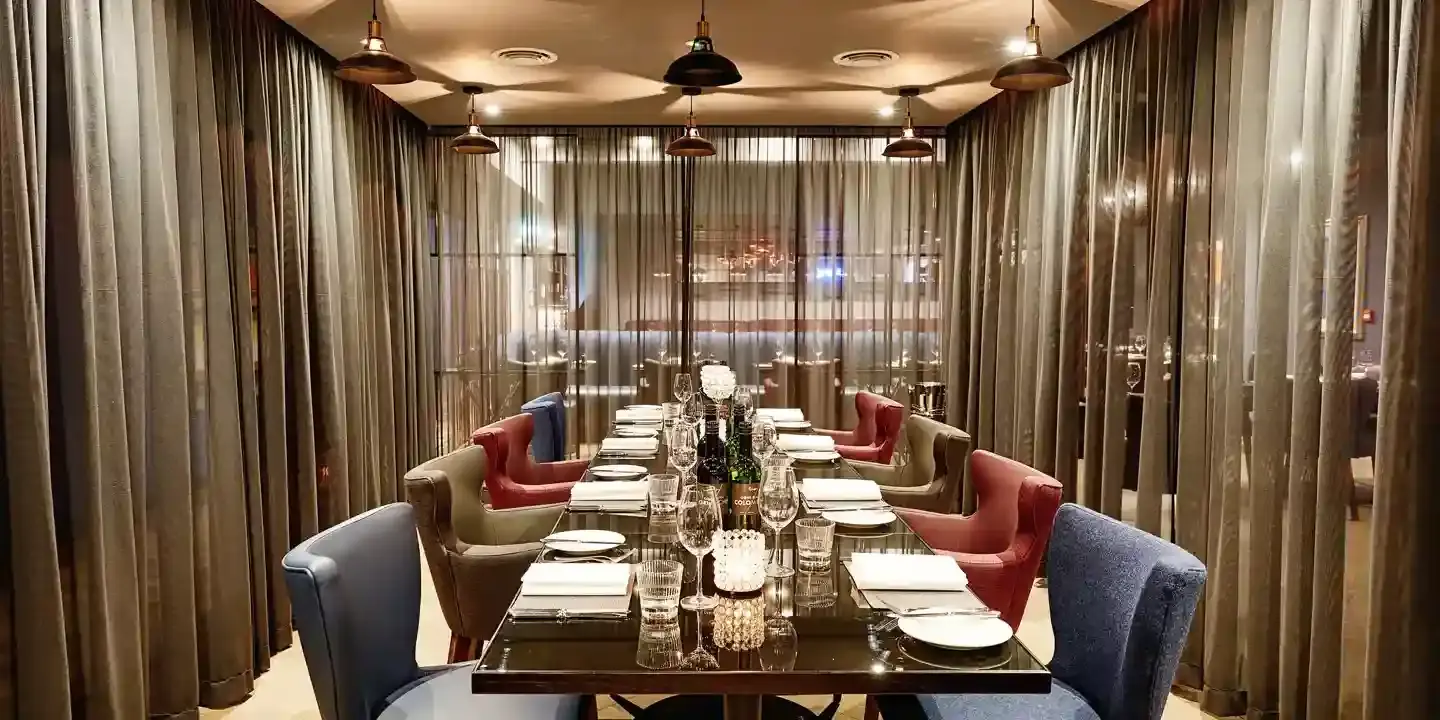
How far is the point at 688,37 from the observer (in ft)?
14.1

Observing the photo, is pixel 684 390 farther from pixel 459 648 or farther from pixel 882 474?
pixel 459 648

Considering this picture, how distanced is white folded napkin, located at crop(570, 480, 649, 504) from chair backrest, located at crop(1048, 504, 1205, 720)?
121 centimetres

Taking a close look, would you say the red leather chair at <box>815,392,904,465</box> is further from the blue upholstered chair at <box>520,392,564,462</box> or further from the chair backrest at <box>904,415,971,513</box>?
the blue upholstered chair at <box>520,392,564,462</box>

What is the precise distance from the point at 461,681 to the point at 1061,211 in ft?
12.6

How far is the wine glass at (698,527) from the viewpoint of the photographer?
5.91 ft

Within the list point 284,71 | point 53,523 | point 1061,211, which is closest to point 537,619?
point 53,523

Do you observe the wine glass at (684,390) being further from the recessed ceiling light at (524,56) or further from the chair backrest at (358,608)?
the chair backrest at (358,608)

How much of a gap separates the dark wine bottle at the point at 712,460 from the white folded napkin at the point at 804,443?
37.9 inches

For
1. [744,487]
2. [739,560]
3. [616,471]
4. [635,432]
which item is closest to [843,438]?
[635,432]

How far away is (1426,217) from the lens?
7.66 feet

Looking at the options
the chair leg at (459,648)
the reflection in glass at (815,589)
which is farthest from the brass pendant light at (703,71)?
the chair leg at (459,648)

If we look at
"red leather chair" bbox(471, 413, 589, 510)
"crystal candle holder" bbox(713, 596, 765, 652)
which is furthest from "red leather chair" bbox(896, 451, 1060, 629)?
"red leather chair" bbox(471, 413, 589, 510)

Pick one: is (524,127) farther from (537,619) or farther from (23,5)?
(537,619)

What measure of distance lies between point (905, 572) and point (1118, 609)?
17.5 inches
